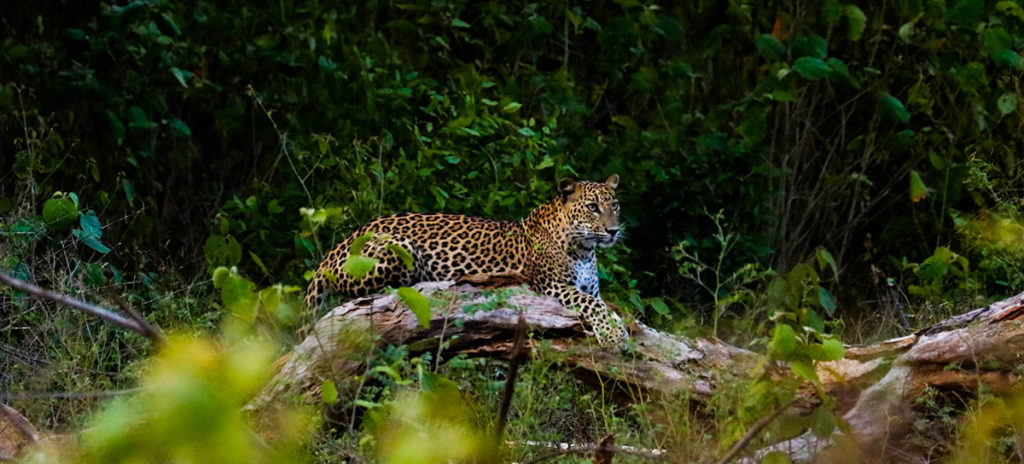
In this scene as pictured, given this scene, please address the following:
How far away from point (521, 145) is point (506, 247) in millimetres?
1179

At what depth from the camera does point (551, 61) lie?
34.3 ft

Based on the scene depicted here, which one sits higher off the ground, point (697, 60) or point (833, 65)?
point (833, 65)

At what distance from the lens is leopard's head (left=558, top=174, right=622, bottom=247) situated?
6883mm

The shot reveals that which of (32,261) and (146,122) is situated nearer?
(32,261)

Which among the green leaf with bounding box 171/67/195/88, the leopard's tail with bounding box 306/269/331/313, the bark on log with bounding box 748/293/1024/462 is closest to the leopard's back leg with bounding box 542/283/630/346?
the bark on log with bounding box 748/293/1024/462

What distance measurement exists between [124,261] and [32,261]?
1.32m

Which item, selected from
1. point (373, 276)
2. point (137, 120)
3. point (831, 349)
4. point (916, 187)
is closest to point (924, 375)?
point (831, 349)

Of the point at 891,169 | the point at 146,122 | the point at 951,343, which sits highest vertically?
the point at 951,343

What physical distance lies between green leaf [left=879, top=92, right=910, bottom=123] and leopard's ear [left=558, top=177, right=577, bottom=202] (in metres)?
2.67

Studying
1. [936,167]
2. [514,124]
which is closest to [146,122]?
[514,124]

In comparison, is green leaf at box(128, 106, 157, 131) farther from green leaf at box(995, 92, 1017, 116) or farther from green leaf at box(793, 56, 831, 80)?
green leaf at box(995, 92, 1017, 116)

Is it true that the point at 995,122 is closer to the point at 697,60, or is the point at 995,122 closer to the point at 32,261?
the point at 697,60

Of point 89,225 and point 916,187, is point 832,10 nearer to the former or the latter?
point 916,187

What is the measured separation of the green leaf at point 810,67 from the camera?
8062 millimetres
